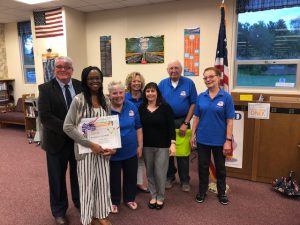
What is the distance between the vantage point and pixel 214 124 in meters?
2.39

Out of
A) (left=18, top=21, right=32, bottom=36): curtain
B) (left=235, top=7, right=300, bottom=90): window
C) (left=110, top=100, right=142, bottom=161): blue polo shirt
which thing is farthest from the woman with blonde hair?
(left=18, top=21, right=32, bottom=36): curtain

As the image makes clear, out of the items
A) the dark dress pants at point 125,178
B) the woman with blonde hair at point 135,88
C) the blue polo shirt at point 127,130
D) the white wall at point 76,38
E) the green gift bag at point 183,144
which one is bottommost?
the dark dress pants at point 125,178

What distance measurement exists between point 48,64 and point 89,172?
3.87 meters

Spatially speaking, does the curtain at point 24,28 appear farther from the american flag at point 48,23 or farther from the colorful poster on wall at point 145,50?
the colorful poster on wall at point 145,50

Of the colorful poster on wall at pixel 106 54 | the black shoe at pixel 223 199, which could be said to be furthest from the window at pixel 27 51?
the black shoe at pixel 223 199

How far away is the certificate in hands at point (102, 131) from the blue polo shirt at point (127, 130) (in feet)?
0.53

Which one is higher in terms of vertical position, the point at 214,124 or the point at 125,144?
the point at 214,124

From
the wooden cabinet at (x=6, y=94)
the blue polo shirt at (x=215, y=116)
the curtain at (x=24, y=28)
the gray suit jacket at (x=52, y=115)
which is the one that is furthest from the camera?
the wooden cabinet at (x=6, y=94)

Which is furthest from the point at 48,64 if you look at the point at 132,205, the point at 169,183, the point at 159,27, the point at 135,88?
the point at 132,205

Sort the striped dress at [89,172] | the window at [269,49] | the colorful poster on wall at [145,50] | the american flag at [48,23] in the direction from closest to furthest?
the striped dress at [89,172] < the window at [269,49] < the colorful poster on wall at [145,50] < the american flag at [48,23]

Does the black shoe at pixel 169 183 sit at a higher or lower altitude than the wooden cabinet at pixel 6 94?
lower

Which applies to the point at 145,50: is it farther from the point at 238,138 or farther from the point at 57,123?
the point at 57,123

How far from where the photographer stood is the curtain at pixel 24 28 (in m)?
6.01

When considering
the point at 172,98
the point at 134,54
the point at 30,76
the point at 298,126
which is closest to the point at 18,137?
the point at 30,76
